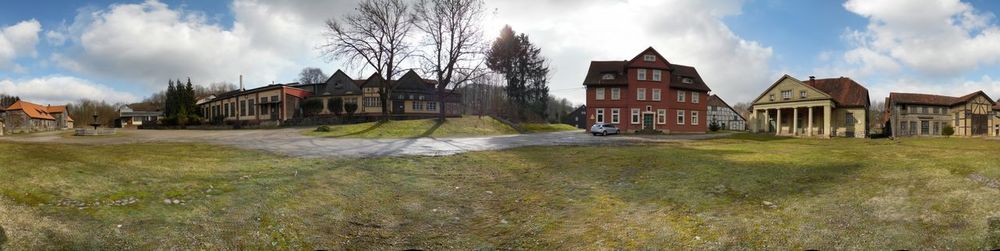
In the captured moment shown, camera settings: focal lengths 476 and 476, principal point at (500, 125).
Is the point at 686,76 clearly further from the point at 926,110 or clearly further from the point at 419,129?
the point at 419,129

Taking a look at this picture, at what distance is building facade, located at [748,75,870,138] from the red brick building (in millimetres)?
9342

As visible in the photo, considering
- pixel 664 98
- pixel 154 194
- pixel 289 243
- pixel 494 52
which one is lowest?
pixel 289 243

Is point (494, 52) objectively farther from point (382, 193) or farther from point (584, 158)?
point (382, 193)

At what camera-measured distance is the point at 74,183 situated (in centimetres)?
813

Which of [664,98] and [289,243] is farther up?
[664,98]

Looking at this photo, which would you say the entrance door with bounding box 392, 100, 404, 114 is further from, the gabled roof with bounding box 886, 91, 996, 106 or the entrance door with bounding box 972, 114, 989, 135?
the entrance door with bounding box 972, 114, 989, 135

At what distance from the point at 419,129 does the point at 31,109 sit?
74524mm

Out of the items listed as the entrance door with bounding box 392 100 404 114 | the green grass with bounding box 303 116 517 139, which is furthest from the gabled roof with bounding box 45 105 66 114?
the green grass with bounding box 303 116 517 139

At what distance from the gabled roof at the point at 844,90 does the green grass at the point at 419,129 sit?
34039 mm

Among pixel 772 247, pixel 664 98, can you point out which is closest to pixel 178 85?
pixel 664 98

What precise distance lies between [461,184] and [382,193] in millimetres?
2250

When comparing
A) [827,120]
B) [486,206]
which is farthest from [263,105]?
[827,120]

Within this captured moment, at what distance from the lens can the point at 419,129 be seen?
40.2 meters

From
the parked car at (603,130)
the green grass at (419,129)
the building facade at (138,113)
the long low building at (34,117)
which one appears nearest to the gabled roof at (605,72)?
the parked car at (603,130)
